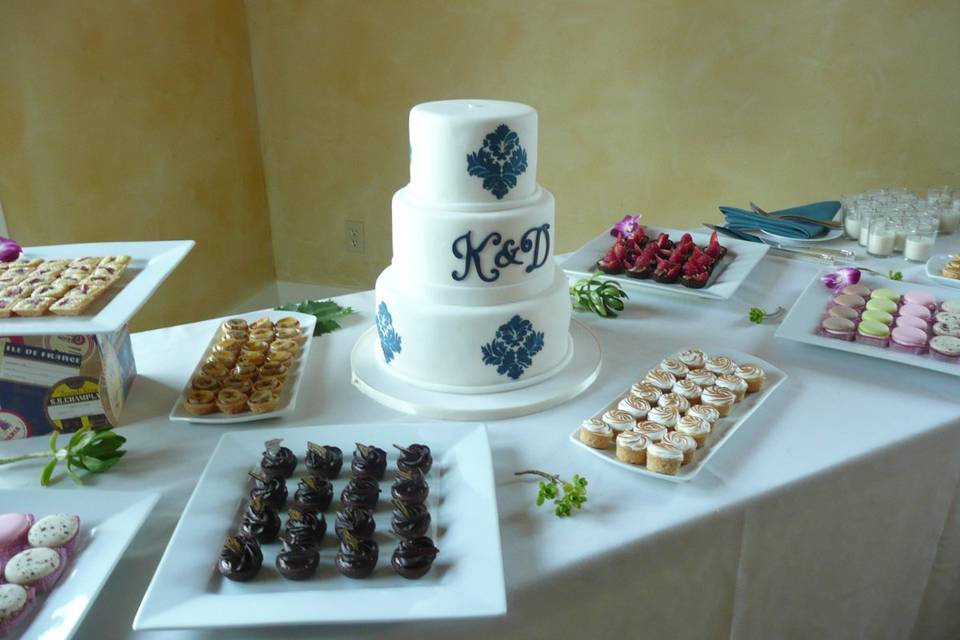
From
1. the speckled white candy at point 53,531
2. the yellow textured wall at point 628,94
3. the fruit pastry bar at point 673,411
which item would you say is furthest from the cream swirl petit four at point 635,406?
the yellow textured wall at point 628,94

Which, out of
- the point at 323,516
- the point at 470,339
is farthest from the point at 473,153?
the point at 323,516

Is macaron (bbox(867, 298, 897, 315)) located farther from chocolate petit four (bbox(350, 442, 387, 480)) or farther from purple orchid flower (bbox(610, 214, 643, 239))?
chocolate petit four (bbox(350, 442, 387, 480))

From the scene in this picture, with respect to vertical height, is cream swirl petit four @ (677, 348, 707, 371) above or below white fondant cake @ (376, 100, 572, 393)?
Answer: below

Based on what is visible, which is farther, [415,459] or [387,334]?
[387,334]

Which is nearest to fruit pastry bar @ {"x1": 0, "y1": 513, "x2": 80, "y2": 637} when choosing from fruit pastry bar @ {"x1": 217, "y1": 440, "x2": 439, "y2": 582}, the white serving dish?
fruit pastry bar @ {"x1": 217, "y1": 440, "x2": 439, "y2": 582}

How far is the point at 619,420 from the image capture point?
0.93 meters

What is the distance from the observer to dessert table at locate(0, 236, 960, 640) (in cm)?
76

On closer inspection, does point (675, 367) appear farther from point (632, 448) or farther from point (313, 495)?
point (313, 495)

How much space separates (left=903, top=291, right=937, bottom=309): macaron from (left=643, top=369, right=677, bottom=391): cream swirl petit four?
50 cm

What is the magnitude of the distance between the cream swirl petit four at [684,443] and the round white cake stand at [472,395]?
0.19 metres

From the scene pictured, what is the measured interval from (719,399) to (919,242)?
0.85m

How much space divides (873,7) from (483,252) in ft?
5.43

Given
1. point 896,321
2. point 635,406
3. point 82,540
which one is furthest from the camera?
point 896,321

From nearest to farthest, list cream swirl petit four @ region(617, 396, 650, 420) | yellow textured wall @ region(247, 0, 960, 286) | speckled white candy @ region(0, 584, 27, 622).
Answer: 1. speckled white candy @ region(0, 584, 27, 622)
2. cream swirl petit four @ region(617, 396, 650, 420)
3. yellow textured wall @ region(247, 0, 960, 286)
